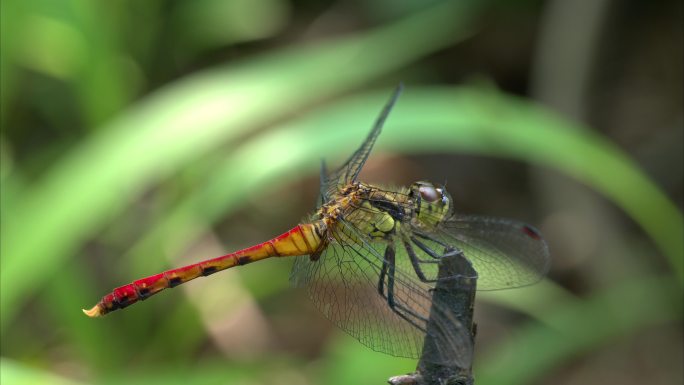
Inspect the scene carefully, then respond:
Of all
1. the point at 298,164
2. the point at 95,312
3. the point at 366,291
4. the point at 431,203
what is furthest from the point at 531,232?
the point at 298,164

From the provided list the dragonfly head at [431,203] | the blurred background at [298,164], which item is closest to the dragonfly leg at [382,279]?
the dragonfly head at [431,203]

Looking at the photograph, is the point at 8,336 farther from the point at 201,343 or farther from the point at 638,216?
the point at 638,216

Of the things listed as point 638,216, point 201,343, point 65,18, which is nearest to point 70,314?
point 201,343

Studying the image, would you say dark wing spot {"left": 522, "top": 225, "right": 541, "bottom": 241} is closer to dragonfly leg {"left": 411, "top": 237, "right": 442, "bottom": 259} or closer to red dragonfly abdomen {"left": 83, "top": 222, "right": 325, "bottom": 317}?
dragonfly leg {"left": 411, "top": 237, "right": 442, "bottom": 259}

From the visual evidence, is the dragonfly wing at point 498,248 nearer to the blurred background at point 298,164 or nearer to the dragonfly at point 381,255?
the dragonfly at point 381,255

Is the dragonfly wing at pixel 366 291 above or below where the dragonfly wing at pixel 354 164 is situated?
below

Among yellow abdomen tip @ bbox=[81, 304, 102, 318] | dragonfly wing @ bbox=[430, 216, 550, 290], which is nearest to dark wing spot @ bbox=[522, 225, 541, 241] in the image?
dragonfly wing @ bbox=[430, 216, 550, 290]

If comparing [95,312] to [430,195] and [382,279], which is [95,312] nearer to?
[382,279]
